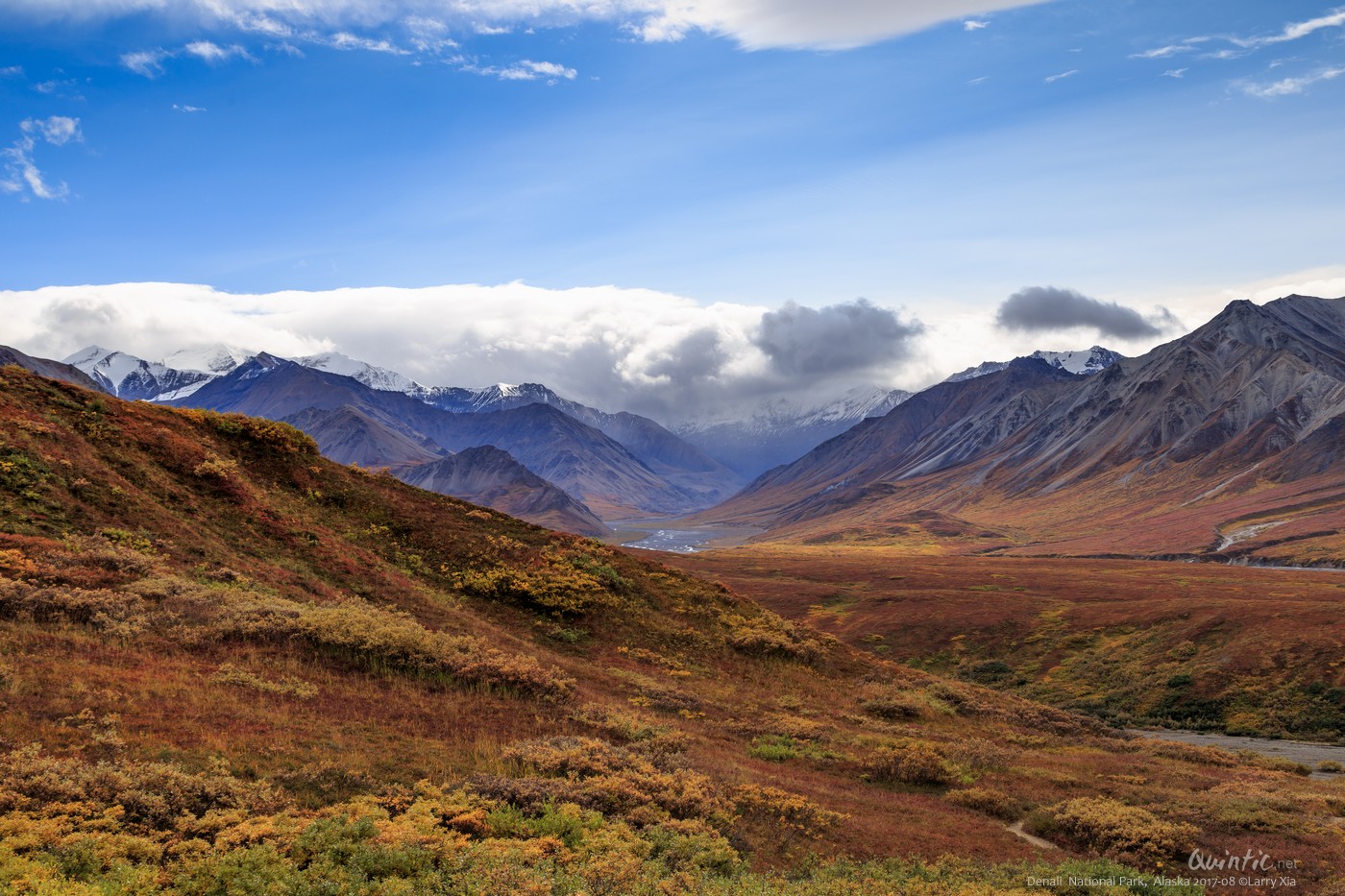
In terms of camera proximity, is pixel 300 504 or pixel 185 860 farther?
pixel 300 504

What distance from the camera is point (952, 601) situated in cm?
8288

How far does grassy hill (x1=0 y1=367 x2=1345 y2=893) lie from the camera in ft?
41.2

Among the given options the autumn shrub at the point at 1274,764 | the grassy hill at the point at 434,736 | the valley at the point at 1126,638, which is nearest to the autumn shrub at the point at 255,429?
the grassy hill at the point at 434,736

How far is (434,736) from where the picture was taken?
62.3 ft

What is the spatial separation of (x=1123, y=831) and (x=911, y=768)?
662 centimetres

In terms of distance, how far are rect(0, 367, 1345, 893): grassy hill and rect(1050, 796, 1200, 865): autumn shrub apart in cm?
9

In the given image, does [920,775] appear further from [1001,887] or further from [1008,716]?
[1008,716]

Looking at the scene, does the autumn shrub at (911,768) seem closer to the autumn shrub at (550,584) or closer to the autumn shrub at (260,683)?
the autumn shrub at (260,683)

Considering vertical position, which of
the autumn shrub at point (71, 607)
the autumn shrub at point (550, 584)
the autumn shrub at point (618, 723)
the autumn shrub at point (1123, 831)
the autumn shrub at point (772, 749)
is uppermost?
the autumn shrub at point (71, 607)

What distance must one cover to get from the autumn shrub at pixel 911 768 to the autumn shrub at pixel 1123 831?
3904 millimetres

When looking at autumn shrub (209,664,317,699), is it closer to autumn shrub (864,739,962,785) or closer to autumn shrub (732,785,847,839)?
autumn shrub (732,785,847,839)

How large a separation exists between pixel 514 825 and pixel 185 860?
5.45 m

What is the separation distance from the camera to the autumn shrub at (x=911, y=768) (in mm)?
24531

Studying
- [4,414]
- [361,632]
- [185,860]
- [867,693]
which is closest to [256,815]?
[185,860]
